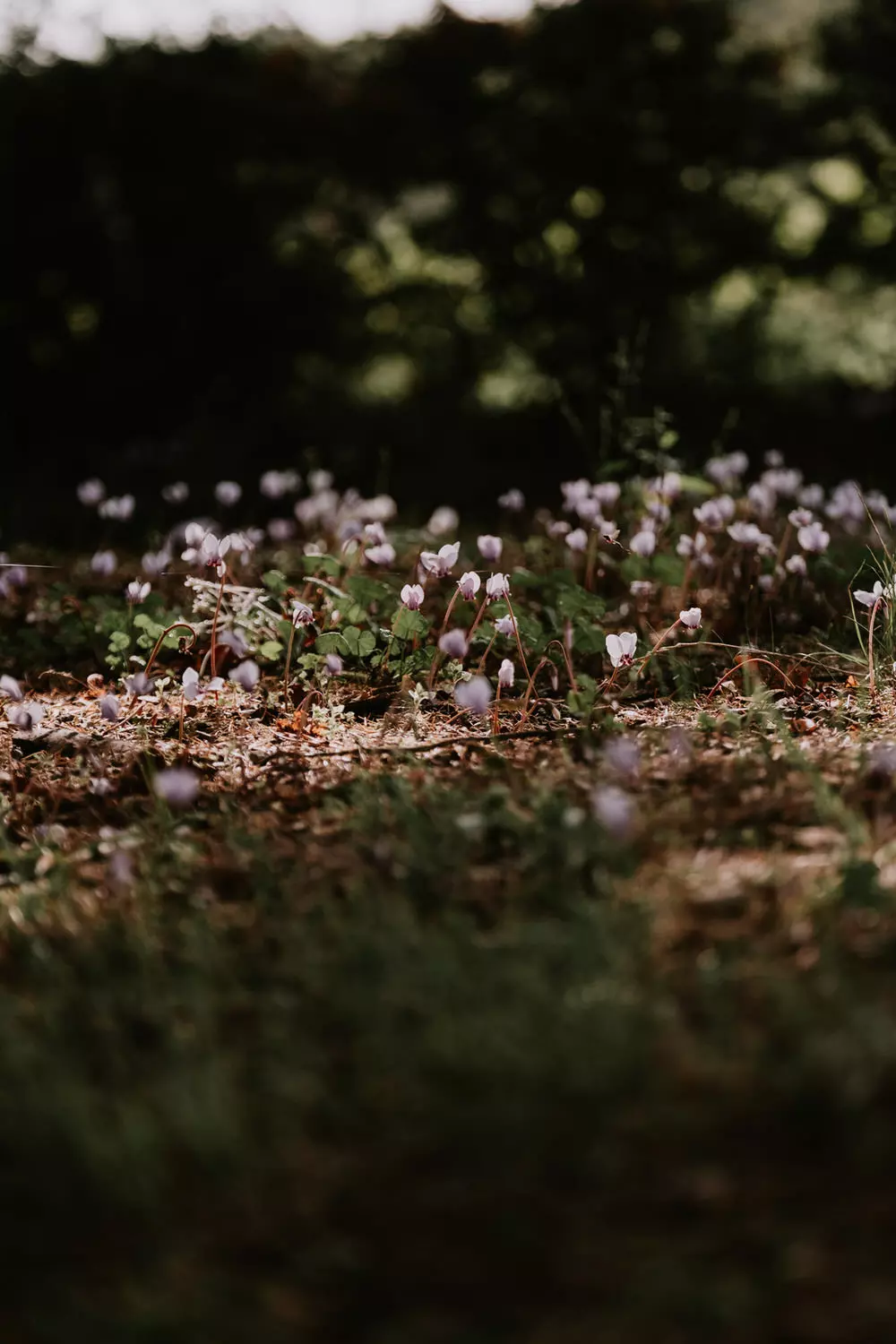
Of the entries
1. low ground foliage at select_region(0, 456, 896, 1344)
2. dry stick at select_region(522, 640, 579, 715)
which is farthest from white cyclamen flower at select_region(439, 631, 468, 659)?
dry stick at select_region(522, 640, 579, 715)

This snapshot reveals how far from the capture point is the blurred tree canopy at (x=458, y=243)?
751 centimetres

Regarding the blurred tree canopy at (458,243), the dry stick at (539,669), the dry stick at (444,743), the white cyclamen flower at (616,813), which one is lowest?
the white cyclamen flower at (616,813)

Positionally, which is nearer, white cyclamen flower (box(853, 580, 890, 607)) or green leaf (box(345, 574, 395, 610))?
white cyclamen flower (box(853, 580, 890, 607))

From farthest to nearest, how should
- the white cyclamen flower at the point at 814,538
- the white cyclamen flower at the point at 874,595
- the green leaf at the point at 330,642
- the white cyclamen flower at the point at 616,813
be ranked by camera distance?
the white cyclamen flower at the point at 814,538, the green leaf at the point at 330,642, the white cyclamen flower at the point at 874,595, the white cyclamen flower at the point at 616,813

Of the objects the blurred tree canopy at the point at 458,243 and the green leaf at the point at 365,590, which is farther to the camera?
the blurred tree canopy at the point at 458,243

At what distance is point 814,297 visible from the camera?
8.04 metres

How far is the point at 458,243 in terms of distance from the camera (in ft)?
25.3

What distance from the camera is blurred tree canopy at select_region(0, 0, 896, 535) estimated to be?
7.51m

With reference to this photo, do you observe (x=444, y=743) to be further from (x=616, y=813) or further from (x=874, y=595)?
(x=874, y=595)

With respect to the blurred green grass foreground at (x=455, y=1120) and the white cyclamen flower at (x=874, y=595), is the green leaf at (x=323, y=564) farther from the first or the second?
the blurred green grass foreground at (x=455, y=1120)

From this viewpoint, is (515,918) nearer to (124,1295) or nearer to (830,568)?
(124,1295)

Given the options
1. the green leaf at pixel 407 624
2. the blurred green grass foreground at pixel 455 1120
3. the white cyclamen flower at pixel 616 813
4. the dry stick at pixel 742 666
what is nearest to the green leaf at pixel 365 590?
the green leaf at pixel 407 624

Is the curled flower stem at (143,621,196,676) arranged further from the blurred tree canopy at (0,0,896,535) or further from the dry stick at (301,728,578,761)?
the blurred tree canopy at (0,0,896,535)

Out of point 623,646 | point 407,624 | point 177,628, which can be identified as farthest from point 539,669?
point 177,628
